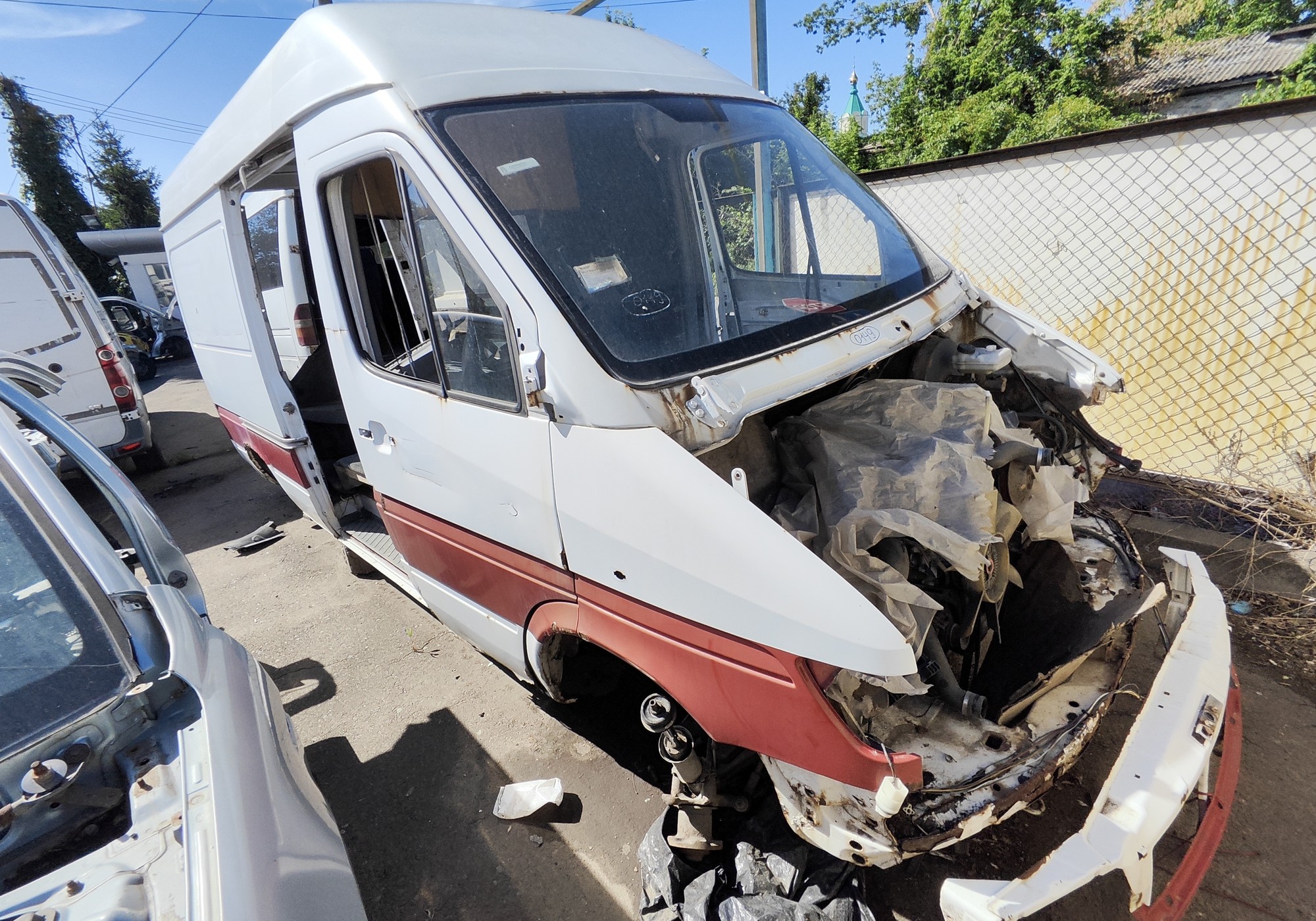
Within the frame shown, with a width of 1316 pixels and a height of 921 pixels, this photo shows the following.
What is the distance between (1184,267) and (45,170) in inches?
1293

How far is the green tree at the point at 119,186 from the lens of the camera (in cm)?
2595

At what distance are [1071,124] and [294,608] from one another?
13569mm

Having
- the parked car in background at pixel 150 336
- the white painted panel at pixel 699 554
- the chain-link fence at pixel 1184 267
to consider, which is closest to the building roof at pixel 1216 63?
the chain-link fence at pixel 1184 267

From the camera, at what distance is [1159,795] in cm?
148

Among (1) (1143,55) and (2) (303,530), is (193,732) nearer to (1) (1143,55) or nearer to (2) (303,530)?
(2) (303,530)

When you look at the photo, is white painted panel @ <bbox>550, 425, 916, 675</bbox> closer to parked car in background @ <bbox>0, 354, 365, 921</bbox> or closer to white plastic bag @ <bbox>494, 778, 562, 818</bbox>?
parked car in background @ <bbox>0, 354, 365, 921</bbox>

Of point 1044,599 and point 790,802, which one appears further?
point 1044,599

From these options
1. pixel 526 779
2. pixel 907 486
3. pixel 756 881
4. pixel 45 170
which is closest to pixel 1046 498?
pixel 907 486

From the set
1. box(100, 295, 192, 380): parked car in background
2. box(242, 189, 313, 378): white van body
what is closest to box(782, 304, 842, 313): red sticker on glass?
box(242, 189, 313, 378): white van body

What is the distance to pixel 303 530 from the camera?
17.6ft

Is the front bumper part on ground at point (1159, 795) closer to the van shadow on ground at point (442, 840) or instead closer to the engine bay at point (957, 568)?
the engine bay at point (957, 568)

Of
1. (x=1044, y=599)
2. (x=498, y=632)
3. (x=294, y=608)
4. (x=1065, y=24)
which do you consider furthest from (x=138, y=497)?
(x=1065, y=24)

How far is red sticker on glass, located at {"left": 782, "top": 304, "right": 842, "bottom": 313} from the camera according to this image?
86.8 inches

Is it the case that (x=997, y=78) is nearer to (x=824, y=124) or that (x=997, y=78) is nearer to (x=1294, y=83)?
(x=824, y=124)
